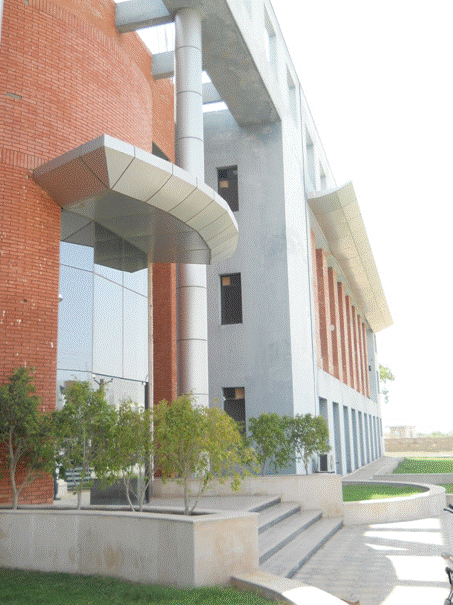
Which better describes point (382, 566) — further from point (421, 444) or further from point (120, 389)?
point (421, 444)

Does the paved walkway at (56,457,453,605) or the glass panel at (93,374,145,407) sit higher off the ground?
the glass panel at (93,374,145,407)

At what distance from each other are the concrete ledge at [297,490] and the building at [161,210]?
7.99 ft

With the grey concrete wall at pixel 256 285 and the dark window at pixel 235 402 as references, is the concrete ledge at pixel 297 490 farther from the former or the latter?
the dark window at pixel 235 402

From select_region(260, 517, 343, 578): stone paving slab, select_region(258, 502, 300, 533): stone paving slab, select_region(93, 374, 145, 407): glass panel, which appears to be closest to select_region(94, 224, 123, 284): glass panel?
select_region(93, 374, 145, 407): glass panel

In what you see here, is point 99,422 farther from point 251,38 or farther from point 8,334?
point 251,38

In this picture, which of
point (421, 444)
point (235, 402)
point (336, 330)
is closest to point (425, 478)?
point (235, 402)

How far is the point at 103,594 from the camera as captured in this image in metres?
7.41

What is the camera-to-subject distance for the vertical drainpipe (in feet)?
55.3

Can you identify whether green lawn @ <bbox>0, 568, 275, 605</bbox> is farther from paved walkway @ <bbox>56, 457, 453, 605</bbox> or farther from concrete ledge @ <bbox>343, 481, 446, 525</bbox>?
concrete ledge @ <bbox>343, 481, 446, 525</bbox>

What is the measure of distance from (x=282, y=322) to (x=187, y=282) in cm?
531

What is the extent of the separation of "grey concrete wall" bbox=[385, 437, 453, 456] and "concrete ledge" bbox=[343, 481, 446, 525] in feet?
179

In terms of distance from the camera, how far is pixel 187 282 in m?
17.1

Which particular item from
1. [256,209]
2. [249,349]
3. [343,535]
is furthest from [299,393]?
[343,535]

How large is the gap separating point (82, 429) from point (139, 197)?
4.53 meters
